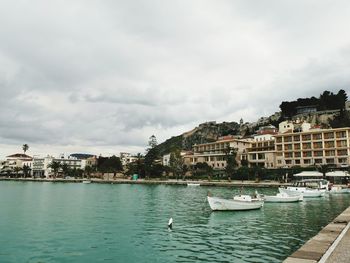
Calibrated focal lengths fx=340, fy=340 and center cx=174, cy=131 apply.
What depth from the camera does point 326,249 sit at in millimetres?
15289

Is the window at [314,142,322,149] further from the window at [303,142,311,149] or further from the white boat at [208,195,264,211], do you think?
the white boat at [208,195,264,211]

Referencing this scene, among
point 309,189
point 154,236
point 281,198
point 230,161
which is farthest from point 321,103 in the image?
point 154,236

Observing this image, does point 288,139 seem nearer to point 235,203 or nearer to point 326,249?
point 235,203

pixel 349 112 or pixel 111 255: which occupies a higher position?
pixel 349 112

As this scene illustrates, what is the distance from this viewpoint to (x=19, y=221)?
3597cm

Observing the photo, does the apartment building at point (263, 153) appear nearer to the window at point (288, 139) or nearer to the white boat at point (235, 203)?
the window at point (288, 139)

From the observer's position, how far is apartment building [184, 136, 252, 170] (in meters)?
136

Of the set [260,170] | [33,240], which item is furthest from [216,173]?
[33,240]

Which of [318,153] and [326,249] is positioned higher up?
[318,153]

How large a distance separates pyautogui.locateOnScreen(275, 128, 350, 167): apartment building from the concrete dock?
98620 mm

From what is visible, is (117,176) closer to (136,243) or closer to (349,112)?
(349,112)

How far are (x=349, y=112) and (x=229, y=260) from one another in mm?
158595

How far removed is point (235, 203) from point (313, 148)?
8283 cm

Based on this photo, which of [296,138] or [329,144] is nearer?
[329,144]
